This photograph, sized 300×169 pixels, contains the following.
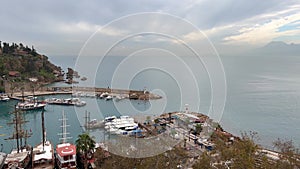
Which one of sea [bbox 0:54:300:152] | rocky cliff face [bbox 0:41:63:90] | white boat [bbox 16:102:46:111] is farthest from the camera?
rocky cliff face [bbox 0:41:63:90]

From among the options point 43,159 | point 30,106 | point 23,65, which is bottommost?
point 43,159

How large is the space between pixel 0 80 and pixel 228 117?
21.0 metres

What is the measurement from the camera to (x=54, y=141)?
1024 centimetres

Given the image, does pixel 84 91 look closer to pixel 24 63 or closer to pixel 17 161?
pixel 24 63

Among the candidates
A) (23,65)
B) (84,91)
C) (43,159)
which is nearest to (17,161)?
(43,159)

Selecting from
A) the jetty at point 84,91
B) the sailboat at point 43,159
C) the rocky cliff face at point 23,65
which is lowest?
the sailboat at point 43,159

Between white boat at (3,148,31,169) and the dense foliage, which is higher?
the dense foliage

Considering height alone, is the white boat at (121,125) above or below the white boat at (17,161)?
above

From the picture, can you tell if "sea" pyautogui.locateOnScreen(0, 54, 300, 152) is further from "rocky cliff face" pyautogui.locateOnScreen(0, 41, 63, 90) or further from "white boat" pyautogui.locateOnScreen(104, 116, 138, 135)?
"rocky cliff face" pyautogui.locateOnScreen(0, 41, 63, 90)

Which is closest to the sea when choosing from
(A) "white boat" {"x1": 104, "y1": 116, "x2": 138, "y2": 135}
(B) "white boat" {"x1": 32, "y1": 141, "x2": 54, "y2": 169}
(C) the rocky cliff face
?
(A) "white boat" {"x1": 104, "y1": 116, "x2": 138, "y2": 135}

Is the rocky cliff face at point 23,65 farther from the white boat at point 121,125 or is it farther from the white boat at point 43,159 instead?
the white boat at point 43,159

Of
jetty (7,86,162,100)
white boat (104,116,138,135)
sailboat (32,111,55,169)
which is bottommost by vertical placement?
sailboat (32,111,55,169)

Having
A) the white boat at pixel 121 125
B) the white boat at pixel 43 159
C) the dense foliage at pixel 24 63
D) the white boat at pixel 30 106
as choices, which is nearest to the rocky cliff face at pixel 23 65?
the dense foliage at pixel 24 63

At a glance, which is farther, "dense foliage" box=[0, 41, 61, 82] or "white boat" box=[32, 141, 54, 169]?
"dense foliage" box=[0, 41, 61, 82]
